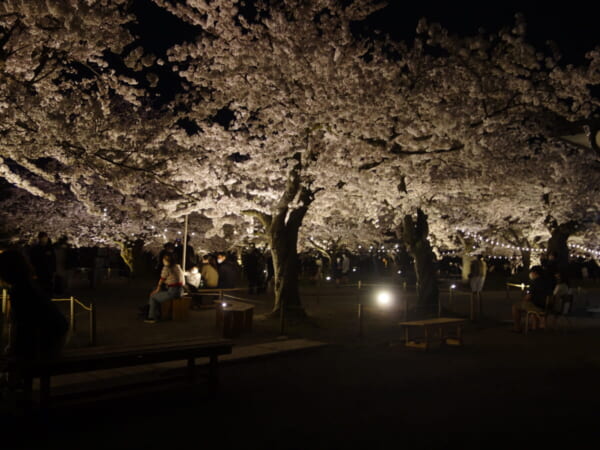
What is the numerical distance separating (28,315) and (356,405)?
401 centimetres

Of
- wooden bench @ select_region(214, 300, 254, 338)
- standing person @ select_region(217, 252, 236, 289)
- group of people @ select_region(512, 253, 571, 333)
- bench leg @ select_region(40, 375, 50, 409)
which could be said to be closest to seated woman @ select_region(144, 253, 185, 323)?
wooden bench @ select_region(214, 300, 254, 338)

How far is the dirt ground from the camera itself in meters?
5.49

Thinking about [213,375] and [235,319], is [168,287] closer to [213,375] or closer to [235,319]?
[235,319]

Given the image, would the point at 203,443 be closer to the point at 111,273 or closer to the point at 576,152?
the point at 576,152

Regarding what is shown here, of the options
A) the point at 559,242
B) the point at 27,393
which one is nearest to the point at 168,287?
the point at 27,393

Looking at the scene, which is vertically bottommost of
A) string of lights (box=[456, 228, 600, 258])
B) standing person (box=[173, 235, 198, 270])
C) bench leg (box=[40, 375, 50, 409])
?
bench leg (box=[40, 375, 50, 409])

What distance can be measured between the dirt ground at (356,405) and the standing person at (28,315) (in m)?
0.65

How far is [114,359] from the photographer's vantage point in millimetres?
6285

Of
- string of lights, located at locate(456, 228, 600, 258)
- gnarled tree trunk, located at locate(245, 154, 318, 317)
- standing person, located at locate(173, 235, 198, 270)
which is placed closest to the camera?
gnarled tree trunk, located at locate(245, 154, 318, 317)

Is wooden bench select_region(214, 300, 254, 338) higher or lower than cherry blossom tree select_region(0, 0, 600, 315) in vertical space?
lower

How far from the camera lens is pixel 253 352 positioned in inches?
408

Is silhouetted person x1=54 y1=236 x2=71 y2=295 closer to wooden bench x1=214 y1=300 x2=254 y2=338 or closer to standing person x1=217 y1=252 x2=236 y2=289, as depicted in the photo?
wooden bench x1=214 y1=300 x2=254 y2=338

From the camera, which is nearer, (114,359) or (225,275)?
(114,359)

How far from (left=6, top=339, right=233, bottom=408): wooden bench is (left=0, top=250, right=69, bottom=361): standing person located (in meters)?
0.25
